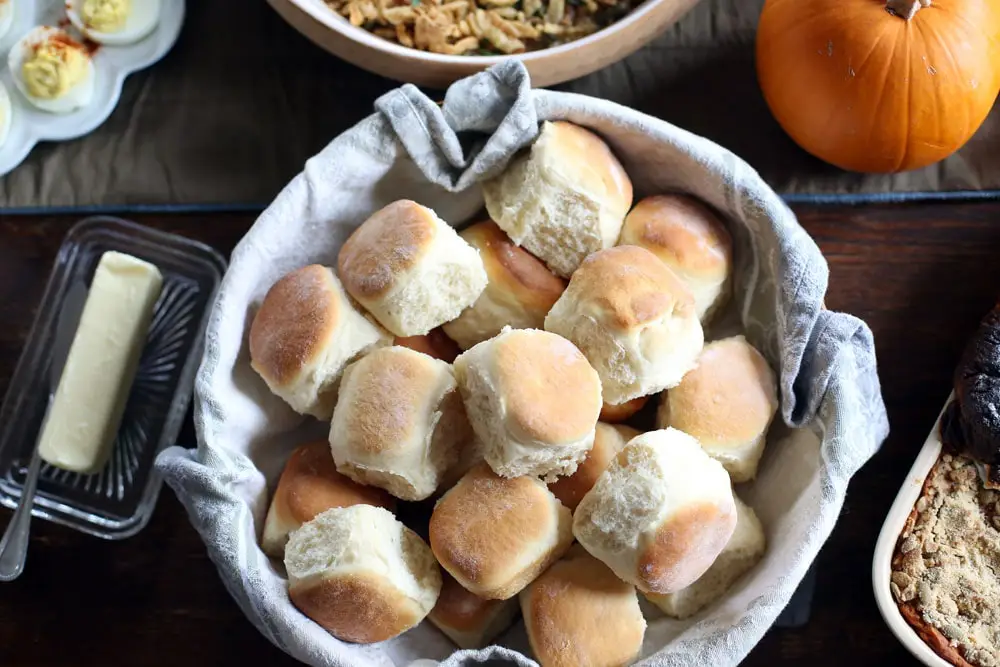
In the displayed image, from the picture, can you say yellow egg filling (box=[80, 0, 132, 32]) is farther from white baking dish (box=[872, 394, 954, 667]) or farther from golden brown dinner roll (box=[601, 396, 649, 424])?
white baking dish (box=[872, 394, 954, 667])

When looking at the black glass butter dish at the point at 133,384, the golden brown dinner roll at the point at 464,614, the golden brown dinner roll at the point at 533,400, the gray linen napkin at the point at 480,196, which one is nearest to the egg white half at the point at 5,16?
the black glass butter dish at the point at 133,384

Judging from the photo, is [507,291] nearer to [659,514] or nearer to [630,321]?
[630,321]

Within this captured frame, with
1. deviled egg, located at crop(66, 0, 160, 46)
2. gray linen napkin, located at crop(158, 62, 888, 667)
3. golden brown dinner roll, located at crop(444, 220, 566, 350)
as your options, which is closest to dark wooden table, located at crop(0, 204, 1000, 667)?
gray linen napkin, located at crop(158, 62, 888, 667)

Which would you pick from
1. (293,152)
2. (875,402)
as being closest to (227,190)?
(293,152)

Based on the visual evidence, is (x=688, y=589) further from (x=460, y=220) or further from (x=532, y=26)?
(x=532, y=26)

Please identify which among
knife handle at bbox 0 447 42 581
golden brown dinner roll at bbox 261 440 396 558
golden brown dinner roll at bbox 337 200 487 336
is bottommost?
knife handle at bbox 0 447 42 581

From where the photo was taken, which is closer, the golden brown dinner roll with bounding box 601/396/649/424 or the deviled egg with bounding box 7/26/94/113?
the golden brown dinner roll with bounding box 601/396/649/424
